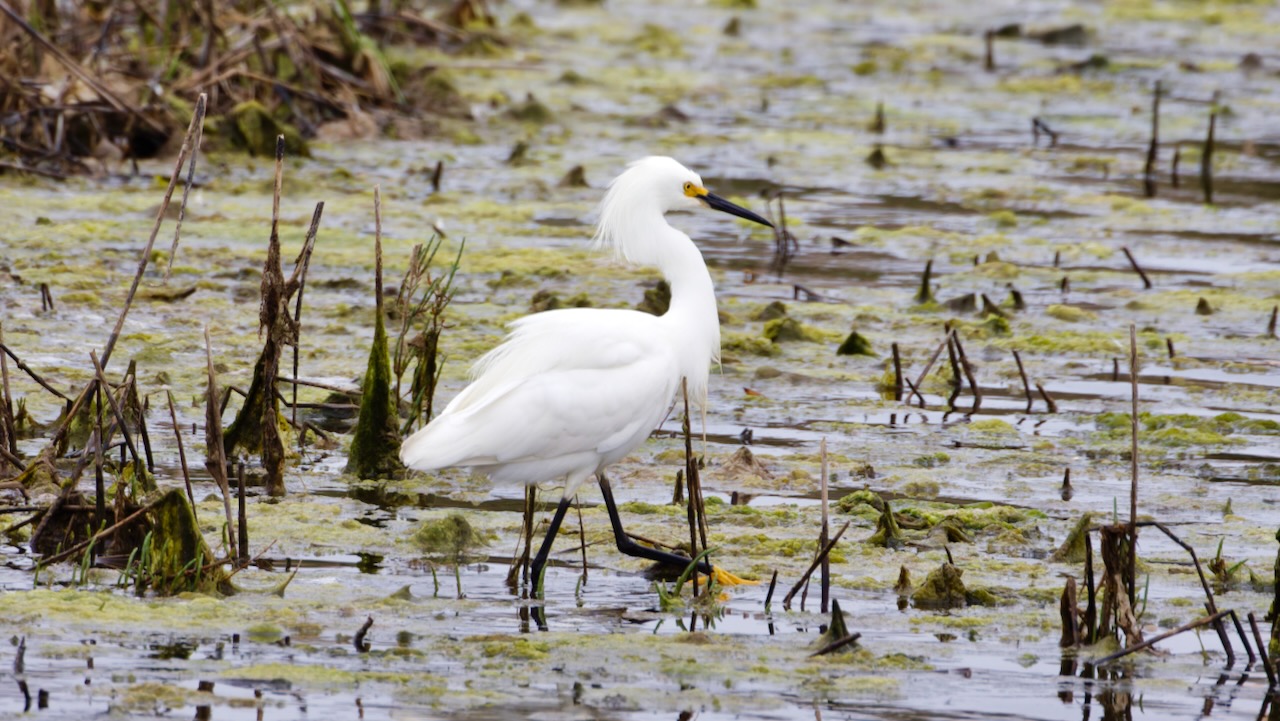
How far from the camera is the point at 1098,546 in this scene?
5645 mm

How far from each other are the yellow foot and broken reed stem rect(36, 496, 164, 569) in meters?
1.55

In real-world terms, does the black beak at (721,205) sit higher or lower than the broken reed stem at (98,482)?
higher

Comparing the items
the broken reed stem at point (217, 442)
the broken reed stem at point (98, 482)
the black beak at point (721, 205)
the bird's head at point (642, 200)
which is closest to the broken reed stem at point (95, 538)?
the broken reed stem at point (98, 482)

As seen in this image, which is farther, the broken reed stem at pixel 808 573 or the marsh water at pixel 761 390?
the broken reed stem at pixel 808 573

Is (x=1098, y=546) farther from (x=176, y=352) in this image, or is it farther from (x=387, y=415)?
(x=176, y=352)

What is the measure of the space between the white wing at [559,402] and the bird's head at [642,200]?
402 millimetres

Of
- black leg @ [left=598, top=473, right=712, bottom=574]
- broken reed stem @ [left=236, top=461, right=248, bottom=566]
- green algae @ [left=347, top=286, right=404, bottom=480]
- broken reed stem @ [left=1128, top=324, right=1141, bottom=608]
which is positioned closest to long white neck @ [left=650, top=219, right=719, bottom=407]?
black leg @ [left=598, top=473, right=712, bottom=574]

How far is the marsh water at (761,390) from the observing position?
434 cm

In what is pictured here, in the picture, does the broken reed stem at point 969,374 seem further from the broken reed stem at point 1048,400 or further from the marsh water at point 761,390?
the broken reed stem at point 1048,400

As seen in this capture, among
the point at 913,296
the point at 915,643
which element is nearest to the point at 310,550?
the point at 915,643

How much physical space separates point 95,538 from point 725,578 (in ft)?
5.70

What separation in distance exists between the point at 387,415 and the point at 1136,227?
6458 mm

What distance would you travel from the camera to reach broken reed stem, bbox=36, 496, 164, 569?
4672 mm

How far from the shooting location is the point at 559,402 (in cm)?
546
